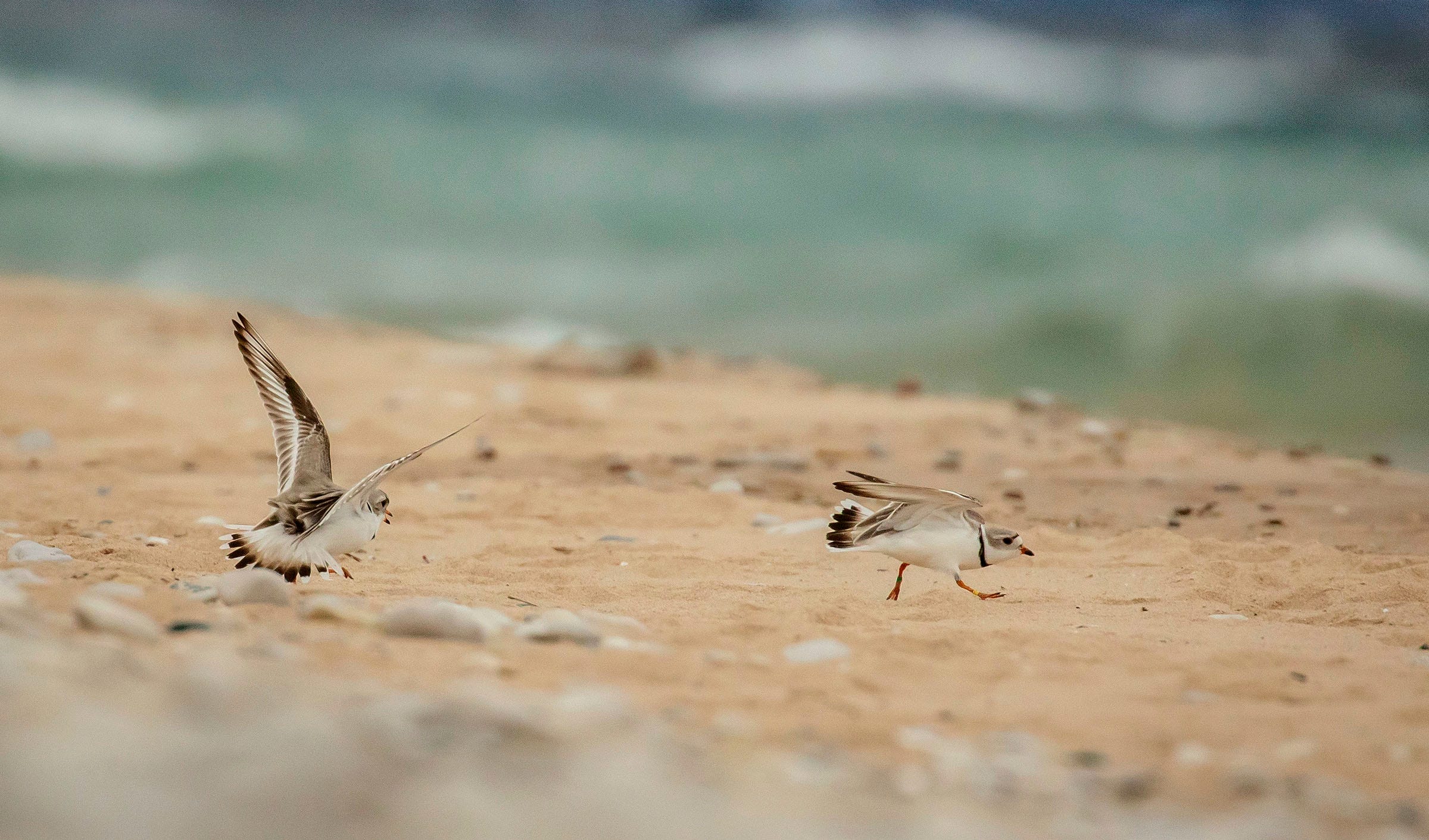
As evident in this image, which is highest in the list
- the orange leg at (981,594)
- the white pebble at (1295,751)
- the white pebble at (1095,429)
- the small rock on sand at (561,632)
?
the white pebble at (1095,429)

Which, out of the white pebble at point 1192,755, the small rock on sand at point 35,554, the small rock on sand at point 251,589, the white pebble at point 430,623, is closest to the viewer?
the white pebble at point 1192,755

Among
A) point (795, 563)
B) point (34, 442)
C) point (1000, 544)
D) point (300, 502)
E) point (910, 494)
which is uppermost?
point (910, 494)

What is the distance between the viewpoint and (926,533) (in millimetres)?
4676

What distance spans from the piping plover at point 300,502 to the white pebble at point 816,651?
1.46 m

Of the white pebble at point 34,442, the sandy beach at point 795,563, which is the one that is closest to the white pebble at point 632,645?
the sandy beach at point 795,563

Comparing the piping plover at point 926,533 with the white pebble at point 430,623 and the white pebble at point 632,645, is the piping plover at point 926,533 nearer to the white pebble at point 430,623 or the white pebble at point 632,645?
the white pebble at point 632,645

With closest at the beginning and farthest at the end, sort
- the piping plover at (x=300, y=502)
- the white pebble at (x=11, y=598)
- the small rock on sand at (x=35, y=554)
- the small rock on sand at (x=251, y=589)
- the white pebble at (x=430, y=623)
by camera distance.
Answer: the white pebble at (x=11, y=598)
the white pebble at (x=430, y=623)
the small rock on sand at (x=251, y=589)
the small rock on sand at (x=35, y=554)
the piping plover at (x=300, y=502)

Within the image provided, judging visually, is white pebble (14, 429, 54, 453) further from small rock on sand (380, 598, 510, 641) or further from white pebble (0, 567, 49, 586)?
small rock on sand (380, 598, 510, 641)

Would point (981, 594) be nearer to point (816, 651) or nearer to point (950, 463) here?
point (816, 651)

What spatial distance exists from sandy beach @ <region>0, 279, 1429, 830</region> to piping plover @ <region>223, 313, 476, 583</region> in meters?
0.25

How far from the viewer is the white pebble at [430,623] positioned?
137 inches

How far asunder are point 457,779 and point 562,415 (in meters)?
7.81

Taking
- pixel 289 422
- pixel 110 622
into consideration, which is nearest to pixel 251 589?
pixel 110 622

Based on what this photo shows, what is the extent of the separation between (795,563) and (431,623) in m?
2.32
